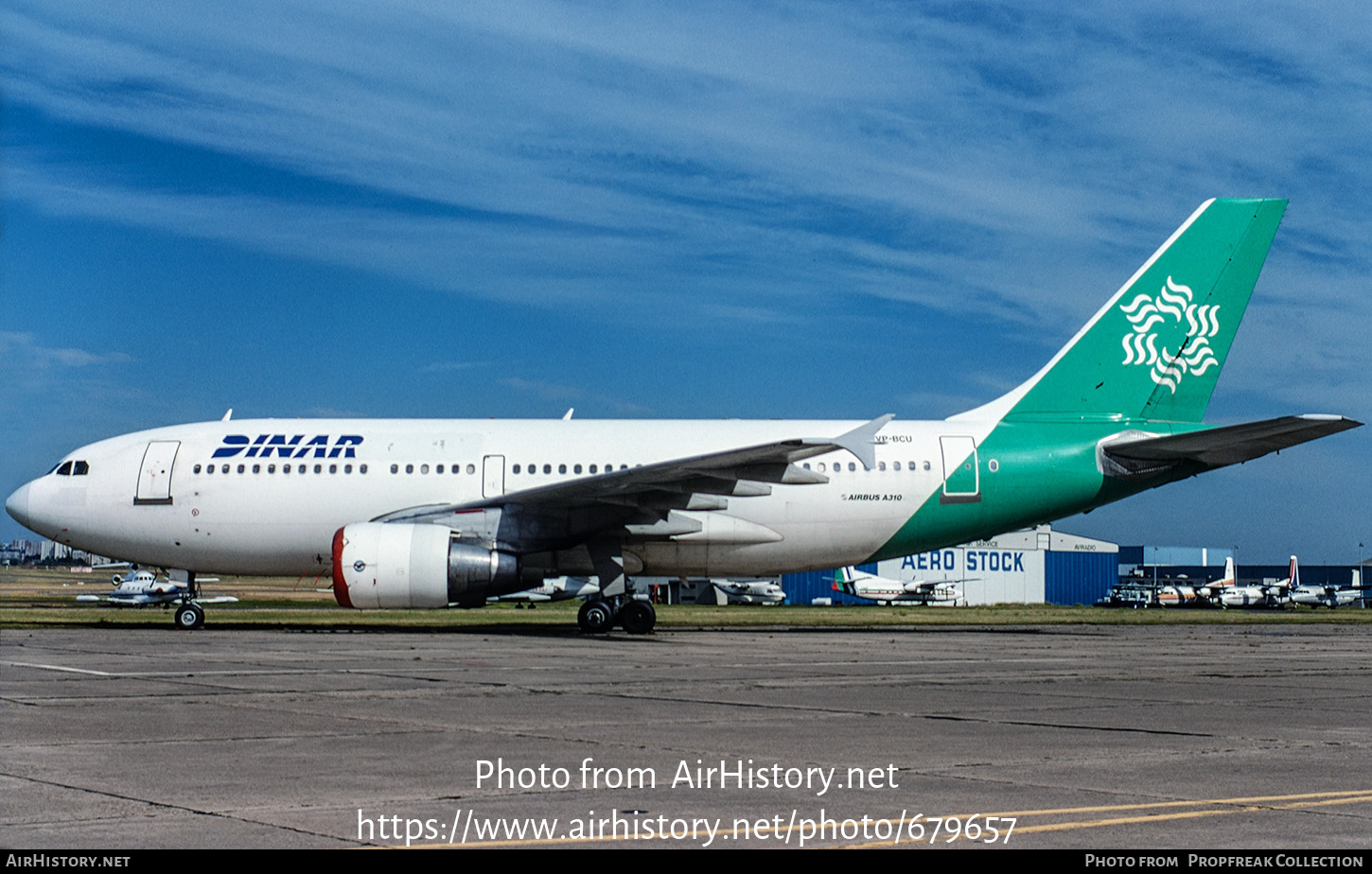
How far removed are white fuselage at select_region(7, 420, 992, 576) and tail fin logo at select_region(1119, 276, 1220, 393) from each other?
347 centimetres

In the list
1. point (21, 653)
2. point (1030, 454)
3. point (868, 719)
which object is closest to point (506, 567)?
point (21, 653)

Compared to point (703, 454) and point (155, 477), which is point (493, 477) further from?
point (155, 477)

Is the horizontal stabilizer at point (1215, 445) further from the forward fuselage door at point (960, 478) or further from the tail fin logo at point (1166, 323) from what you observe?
the forward fuselage door at point (960, 478)

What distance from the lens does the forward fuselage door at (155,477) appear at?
23.0m

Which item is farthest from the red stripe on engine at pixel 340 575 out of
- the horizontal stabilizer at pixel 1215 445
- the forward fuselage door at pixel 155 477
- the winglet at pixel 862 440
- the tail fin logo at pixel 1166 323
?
the tail fin logo at pixel 1166 323

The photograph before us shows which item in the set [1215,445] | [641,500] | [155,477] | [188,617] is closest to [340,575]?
[188,617]

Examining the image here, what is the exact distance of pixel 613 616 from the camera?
22.2 metres

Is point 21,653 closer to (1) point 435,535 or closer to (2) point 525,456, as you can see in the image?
(1) point 435,535

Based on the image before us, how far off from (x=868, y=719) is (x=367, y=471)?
582 inches

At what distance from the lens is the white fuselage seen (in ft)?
75.2

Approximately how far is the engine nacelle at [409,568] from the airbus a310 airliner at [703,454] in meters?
1.68

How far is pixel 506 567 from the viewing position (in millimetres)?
20281

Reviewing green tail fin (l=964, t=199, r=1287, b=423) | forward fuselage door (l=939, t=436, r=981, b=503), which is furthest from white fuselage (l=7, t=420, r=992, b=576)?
green tail fin (l=964, t=199, r=1287, b=423)
